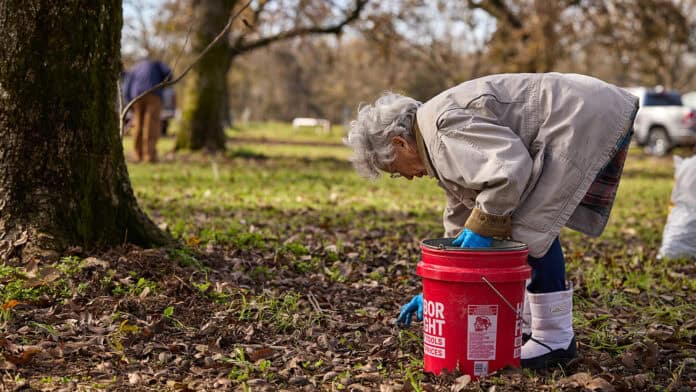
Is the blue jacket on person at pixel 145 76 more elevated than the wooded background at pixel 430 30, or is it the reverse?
the wooded background at pixel 430 30

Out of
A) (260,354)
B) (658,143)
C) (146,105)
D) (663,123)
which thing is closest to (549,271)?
(260,354)

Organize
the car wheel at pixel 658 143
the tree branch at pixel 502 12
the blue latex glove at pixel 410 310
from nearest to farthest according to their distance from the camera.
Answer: the blue latex glove at pixel 410 310
the tree branch at pixel 502 12
the car wheel at pixel 658 143

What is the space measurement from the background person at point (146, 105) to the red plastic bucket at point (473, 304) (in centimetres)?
914

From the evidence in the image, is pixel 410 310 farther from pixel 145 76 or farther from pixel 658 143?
pixel 658 143

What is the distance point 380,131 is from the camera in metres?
3.29

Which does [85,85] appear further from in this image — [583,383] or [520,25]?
[520,25]

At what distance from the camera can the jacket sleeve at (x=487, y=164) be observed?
2943 mm

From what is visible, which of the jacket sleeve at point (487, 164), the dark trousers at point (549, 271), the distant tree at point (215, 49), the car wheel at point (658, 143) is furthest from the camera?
the car wheel at point (658, 143)

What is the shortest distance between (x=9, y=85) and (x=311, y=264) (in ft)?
6.94

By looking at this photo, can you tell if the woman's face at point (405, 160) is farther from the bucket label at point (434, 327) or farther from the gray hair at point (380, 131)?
the bucket label at point (434, 327)

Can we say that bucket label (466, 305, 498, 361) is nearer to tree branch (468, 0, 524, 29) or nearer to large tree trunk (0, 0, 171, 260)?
large tree trunk (0, 0, 171, 260)

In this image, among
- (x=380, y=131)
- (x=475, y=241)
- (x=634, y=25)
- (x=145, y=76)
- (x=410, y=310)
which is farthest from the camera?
(x=634, y=25)

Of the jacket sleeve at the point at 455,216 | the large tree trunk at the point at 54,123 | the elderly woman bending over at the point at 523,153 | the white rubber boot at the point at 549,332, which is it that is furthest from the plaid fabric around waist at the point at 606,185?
the large tree trunk at the point at 54,123

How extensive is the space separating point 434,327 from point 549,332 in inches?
24.4
